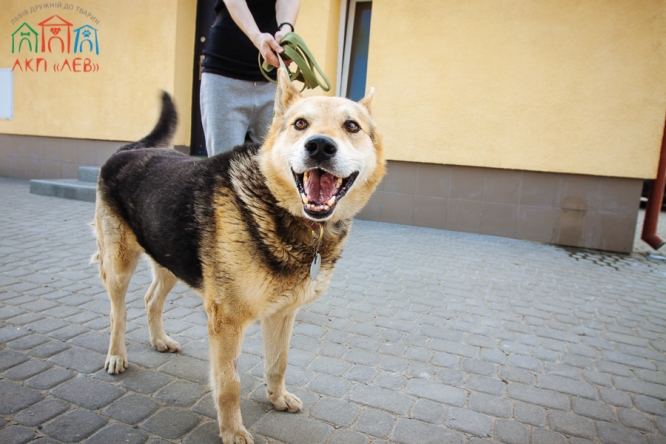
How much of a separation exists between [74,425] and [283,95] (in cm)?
199

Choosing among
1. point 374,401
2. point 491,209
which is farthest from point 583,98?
point 374,401

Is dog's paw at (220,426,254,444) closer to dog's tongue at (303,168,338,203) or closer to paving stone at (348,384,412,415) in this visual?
paving stone at (348,384,412,415)

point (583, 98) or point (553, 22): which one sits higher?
point (553, 22)

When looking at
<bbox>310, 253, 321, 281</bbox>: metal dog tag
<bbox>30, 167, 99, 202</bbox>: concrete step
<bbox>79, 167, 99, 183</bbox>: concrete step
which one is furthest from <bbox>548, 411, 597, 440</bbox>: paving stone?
<bbox>79, 167, 99, 183</bbox>: concrete step

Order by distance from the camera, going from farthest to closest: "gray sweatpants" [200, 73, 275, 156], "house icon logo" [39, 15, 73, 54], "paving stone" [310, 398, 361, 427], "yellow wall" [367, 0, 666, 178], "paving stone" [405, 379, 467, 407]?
"house icon logo" [39, 15, 73, 54] → "yellow wall" [367, 0, 666, 178] → "gray sweatpants" [200, 73, 275, 156] → "paving stone" [405, 379, 467, 407] → "paving stone" [310, 398, 361, 427]

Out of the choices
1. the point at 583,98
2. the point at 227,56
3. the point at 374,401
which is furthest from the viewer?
the point at 583,98

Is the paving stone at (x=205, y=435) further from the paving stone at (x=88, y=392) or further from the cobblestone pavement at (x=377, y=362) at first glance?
the paving stone at (x=88, y=392)

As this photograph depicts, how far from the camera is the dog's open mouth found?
1966mm

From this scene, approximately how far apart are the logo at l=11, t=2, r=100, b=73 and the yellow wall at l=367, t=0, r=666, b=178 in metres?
6.02

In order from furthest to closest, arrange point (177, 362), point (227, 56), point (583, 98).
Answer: point (583, 98), point (227, 56), point (177, 362)

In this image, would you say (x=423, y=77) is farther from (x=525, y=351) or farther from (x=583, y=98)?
(x=525, y=351)

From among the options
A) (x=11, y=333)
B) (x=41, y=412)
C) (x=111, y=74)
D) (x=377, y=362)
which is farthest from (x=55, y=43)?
(x=377, y=362)

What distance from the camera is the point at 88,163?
9.34 meters

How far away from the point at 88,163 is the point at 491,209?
828 centimetres
